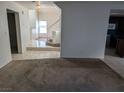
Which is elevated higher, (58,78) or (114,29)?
(114,29)

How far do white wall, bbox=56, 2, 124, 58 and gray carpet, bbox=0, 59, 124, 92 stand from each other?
1111 millimetres

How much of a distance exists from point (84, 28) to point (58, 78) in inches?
98.5

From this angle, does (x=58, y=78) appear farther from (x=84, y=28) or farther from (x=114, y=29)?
(x=114, y=29)

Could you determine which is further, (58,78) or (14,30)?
(14,30)

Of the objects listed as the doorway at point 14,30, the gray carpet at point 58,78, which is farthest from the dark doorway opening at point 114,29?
the doorway at point 14,30

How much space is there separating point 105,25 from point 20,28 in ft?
12.2

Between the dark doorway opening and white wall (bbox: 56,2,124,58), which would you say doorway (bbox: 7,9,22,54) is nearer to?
white wall (bbox: 56,2,124,58)

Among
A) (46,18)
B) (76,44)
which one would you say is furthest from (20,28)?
(46,18)

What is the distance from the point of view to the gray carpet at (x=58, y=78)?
8.01ft

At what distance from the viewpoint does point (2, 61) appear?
356 centimetres

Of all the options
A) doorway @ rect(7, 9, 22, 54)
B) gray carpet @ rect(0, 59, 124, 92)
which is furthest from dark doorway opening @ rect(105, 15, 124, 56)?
doorway @ rect(7, 9, 22, 54)

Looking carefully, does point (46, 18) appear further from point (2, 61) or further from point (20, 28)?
point (2, 61)

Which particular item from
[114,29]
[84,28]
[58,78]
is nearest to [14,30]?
[84,28]

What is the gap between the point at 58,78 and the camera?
2.87 metres
